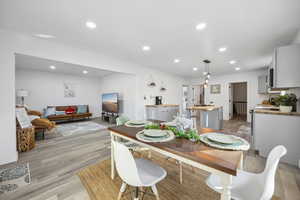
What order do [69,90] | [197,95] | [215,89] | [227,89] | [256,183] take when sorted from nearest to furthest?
[256,183]
[69,90]
[227,89]
[215,89]
[197,95]

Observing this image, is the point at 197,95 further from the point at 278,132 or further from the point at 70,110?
the point at 70,110

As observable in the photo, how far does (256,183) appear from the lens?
1023 mm

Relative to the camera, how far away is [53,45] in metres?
2.76

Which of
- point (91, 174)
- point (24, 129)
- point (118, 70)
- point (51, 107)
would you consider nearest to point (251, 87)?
point (118, 70)

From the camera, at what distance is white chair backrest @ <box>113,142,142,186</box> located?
1.02 meters

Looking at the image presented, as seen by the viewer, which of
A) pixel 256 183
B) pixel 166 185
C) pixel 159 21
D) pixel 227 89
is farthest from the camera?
pixel 227 89

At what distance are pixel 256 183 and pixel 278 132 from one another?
2.00 m

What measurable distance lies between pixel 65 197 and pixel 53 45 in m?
3.10

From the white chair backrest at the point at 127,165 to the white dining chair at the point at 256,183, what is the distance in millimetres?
662

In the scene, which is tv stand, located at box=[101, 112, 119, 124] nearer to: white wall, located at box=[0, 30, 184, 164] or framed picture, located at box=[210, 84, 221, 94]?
white wall, located at box=[0, 30, 184, 164]

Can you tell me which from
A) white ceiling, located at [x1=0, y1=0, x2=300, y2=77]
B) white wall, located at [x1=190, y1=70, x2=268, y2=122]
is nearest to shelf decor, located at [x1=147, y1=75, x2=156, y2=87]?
white ceiling, located at [x1=0, y1=0, x2=300, y2=77]

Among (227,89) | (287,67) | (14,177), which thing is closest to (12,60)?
(14,177)

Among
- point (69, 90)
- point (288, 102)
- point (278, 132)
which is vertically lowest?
point (278, 132)

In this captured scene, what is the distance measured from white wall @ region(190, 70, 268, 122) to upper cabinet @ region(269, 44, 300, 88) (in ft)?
14.0
